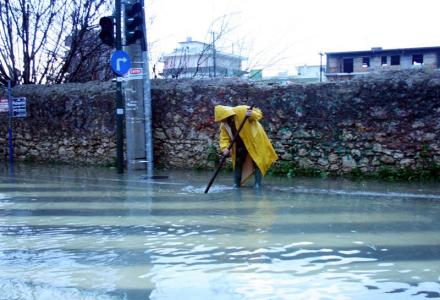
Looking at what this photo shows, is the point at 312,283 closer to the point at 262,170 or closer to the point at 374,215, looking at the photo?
the point at 374,215

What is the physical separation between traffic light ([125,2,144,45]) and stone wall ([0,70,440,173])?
176cm

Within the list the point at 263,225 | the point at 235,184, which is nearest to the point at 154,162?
the point at 235,184

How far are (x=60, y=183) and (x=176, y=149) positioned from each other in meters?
2.93

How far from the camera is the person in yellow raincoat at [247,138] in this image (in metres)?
9.06

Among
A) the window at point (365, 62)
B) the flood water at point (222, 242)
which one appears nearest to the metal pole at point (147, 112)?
the flood water at point (222, 242)

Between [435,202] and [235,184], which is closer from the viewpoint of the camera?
[435,202]

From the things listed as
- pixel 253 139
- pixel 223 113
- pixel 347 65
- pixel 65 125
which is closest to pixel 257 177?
pixel 253 139

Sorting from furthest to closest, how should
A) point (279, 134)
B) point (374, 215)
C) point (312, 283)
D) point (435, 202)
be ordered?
point (279, 134) < point (435, 202) < point (374, 215) < point (312, 283)

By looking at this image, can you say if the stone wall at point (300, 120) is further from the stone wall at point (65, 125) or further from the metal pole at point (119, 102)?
the metal pole at point (119, 102)

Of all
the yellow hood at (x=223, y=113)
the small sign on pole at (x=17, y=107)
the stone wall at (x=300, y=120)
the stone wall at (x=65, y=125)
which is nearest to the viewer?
the yellow hood at (x=223, y=113)

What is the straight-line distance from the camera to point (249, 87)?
38.5 ft

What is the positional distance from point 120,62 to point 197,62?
28.9ft

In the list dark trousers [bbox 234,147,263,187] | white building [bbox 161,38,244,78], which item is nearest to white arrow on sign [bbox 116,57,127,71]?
dark trousers [bbox 234,147,263,187]

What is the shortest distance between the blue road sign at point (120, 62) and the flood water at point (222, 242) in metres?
2.83
